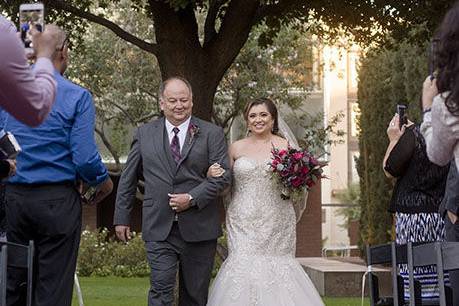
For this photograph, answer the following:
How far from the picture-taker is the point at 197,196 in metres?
10.7

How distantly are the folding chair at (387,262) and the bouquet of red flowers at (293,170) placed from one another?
4335 mm

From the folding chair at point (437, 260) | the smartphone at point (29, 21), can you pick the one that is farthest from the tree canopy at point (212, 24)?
the smartphone at point (29, 21)

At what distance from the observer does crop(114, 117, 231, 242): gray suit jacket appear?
35.3 feet

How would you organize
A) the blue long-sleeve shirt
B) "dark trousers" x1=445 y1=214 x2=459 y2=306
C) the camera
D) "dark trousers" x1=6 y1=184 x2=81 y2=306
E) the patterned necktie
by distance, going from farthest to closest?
the patterned necktie, the blue long-sleeve shirt, "dark trousers" x1=6 y1=184 x2=81 y2=306, "dark trousers" x1=445 y1=214 x2=459 y2=306, the camera

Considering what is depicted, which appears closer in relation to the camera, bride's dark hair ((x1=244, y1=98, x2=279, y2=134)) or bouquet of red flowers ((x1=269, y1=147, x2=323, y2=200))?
bouquet of red flowers ((x1=269, y1=147, x2=323, y2=200))

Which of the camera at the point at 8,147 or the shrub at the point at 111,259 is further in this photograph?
the shrub at the point at 111,259

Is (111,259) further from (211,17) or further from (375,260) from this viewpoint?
(375,260)

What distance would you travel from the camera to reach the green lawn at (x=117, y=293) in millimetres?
19281

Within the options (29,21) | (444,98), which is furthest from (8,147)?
(444,98)

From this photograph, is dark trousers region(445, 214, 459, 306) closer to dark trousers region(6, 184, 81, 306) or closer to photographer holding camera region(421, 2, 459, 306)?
photographer holding camera region(421, 2, 459, 306)

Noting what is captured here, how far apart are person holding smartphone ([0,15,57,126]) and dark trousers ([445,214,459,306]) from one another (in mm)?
3521

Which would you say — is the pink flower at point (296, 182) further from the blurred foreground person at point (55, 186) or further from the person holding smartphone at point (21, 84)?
the person holding smartphone at point (21, 84)

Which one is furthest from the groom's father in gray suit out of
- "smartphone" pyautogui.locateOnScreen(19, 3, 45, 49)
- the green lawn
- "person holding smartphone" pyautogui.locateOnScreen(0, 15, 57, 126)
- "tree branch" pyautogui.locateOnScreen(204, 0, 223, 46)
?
the green lawn

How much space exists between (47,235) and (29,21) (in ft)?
11.5
